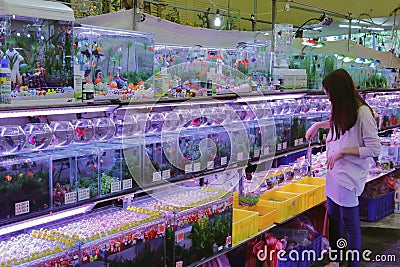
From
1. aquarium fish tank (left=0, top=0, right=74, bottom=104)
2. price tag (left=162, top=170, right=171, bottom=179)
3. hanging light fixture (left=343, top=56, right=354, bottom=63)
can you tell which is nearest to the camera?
aquarium fish tank (left=0, top=0, right=74, bottom=104)

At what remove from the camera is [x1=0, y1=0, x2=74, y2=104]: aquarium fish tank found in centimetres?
230

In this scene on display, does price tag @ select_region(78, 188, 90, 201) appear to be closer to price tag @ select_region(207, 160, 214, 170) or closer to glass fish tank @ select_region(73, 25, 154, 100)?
glass fish tank @ select_region(73, 25, 154, 100)

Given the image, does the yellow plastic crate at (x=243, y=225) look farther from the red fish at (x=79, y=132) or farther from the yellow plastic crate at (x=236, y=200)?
the red fish at (x=79, y=132)

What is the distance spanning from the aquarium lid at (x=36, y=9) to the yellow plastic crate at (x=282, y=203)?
2540mm

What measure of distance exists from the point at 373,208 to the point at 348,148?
2912mm

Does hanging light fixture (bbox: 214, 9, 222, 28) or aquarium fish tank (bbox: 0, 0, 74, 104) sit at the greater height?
hanging light fixture (bbox: 214, 9, 222, 28)

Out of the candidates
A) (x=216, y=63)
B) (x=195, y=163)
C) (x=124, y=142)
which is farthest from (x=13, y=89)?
(x=216, y=63)

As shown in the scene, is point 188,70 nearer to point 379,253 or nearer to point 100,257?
point 100,257

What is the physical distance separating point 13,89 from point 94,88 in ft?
1.81

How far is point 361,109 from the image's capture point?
385cm

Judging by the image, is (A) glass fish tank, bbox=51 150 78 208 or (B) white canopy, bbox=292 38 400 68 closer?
(A) glass fish tank, bbox=51 150 78 208

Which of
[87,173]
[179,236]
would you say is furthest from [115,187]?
[179,236]

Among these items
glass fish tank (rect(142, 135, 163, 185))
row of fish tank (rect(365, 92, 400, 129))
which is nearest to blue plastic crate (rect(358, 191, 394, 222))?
row of fish tank (rect(365, 92, 400, 129))

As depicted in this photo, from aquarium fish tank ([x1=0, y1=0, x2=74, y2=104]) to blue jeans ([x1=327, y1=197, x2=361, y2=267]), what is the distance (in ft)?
8.39
